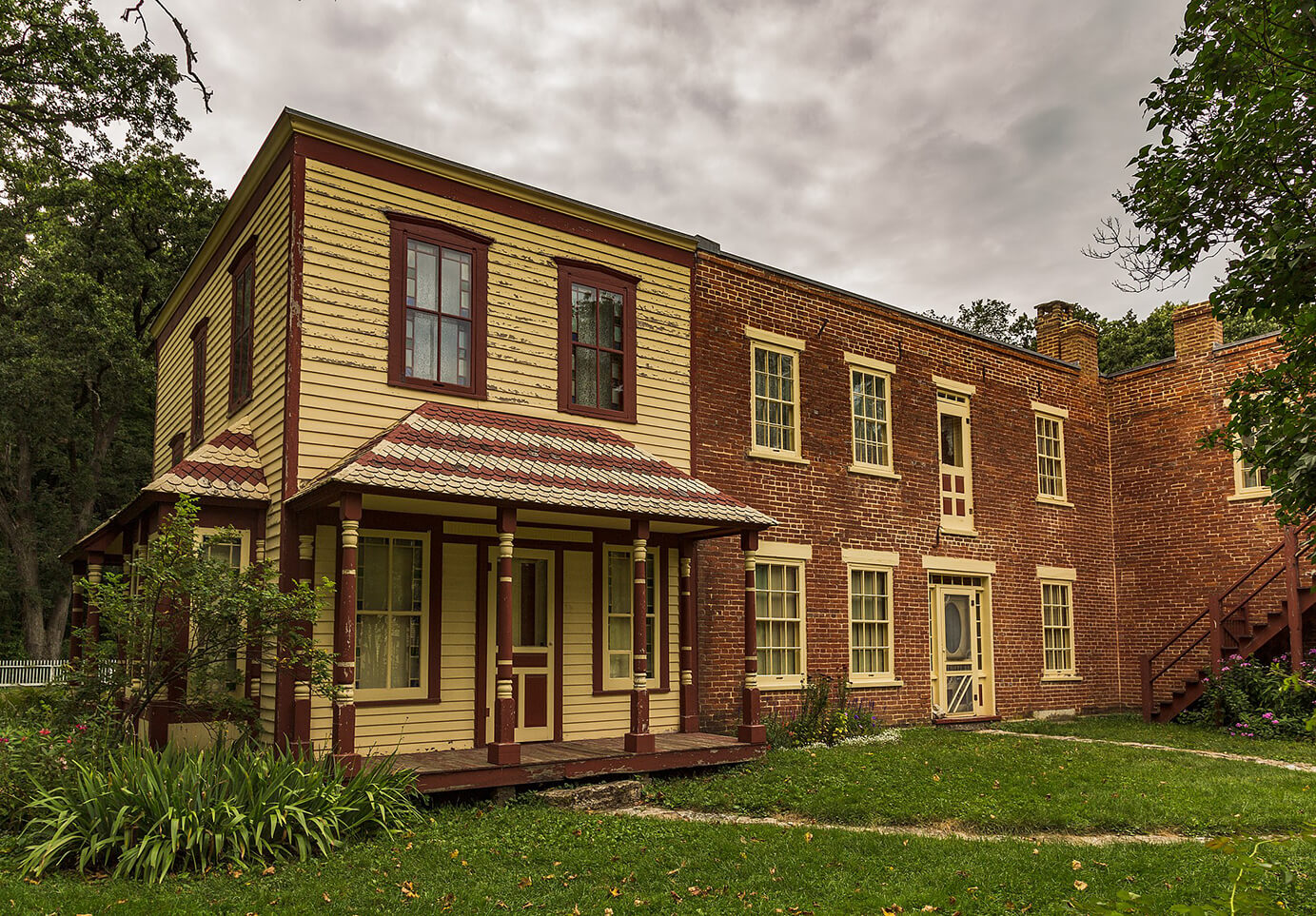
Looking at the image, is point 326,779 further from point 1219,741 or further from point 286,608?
point 1219,741

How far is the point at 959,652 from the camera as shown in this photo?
56.7ft

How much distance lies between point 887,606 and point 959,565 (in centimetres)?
200

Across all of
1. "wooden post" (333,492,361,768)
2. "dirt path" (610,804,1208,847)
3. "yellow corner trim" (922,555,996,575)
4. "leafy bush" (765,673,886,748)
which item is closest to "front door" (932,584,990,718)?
"yellow corner trim" (922,555,996,575)

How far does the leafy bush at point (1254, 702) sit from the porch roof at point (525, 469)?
362 inches

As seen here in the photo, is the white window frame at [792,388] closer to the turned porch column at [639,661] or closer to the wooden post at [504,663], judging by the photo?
the turned porch column at [639,661]

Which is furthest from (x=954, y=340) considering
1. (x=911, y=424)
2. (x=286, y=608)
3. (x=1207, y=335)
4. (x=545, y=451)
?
(x=286, y=608)

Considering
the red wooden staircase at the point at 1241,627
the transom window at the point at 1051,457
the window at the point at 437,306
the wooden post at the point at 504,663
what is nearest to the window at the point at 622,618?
the wooden post at the point at 504,663

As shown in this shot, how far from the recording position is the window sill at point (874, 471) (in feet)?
52.1

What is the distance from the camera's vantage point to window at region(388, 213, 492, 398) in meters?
11.2

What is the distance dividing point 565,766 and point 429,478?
3327 millimetres

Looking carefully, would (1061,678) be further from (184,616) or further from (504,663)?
(184,616)

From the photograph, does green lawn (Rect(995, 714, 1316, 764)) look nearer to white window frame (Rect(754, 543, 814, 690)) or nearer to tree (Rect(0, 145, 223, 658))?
white window frame (Rect(754, 543, 814, 690))

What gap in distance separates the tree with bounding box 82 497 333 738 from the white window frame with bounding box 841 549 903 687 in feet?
28.3

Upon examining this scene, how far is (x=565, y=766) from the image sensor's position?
10.2m
